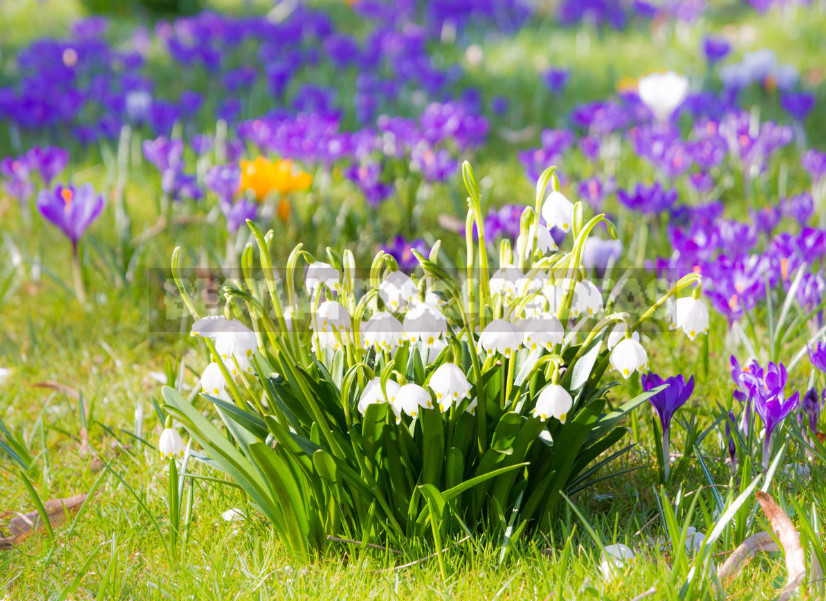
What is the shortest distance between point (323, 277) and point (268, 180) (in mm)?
1894

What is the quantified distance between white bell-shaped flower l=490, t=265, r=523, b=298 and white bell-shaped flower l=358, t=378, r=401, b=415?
31 centimetres

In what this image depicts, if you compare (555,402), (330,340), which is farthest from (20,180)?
(555,402)

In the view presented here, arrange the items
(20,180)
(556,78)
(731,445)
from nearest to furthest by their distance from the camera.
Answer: (731,445) < (20,180) < (556,78)

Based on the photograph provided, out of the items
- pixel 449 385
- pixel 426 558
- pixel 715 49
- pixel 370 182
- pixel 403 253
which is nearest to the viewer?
pixel 449 385

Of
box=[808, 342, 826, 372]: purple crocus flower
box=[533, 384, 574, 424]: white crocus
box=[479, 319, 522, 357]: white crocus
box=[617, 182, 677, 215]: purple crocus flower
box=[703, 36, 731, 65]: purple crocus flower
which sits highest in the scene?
box=[703, 36, 731, 65]: purple crocus flower

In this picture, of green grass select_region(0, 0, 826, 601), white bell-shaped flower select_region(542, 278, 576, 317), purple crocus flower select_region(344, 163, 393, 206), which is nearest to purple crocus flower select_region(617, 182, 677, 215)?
green grass select_region(0, 0, 826, 601)

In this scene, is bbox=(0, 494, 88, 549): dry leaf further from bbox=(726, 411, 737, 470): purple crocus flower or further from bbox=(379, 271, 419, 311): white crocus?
bbox=(726, 411, 737, 470): purple crocus flower

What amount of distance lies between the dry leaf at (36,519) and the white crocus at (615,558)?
1.15m

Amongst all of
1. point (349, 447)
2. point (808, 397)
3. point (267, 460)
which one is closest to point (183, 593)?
point (267, 460)

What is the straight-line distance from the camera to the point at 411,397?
55.1 inches

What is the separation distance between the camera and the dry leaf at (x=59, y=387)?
2523 millimetres

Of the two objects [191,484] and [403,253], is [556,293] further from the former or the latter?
[403,253]

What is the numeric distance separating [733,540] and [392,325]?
0.85 meters

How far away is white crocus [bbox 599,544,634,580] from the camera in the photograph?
5.09ft
